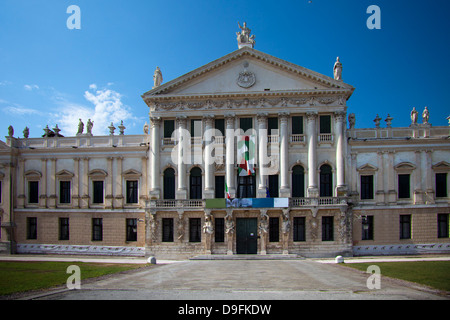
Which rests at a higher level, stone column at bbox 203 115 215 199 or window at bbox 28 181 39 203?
stone column at bbox 203 115 215 199

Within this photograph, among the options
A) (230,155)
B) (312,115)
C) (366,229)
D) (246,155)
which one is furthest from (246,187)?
(366,229)

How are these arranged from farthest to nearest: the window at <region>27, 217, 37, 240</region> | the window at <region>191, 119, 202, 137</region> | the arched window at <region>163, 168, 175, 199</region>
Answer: the window at <region>27, 217, 37, 240</region> < the arched window at <region>163, 168, 175, 199</region> < the window at <region>191, 119, 202, 137</region>

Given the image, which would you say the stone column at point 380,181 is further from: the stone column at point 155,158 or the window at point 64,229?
the window at point 64,229

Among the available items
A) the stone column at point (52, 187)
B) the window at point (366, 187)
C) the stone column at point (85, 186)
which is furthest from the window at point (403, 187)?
the stone column at point (52, 187)

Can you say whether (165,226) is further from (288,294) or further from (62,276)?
(288,294)

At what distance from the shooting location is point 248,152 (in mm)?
39062

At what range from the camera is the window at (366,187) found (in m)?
39.6

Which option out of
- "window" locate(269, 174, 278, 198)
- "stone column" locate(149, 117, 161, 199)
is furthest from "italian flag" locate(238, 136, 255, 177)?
"stone column" locate(149, 117, 161, 199)

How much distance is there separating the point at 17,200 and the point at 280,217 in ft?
94.4

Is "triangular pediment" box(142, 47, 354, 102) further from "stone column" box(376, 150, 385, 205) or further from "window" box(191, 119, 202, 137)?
"stone column" box(376, 150, 385, 205)

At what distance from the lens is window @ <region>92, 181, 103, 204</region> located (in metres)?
42.3

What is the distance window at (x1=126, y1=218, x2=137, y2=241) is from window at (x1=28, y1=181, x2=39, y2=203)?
10969 millimetres

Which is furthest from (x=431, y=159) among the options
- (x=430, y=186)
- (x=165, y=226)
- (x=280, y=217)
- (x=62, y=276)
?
(x=62, y=276)
